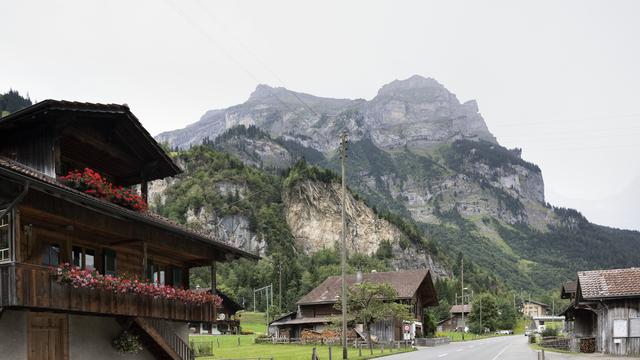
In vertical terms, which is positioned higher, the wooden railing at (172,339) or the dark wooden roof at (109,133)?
the dark wooden roof at (109,133)

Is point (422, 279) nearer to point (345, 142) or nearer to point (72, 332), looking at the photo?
point (345, 142)

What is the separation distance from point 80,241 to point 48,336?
3173 mm

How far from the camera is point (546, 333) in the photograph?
249ft

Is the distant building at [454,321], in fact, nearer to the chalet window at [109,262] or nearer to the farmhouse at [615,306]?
the farmhouse at [615,306]

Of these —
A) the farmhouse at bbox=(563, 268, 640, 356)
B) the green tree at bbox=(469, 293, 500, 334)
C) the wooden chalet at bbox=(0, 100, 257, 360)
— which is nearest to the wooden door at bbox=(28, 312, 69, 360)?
the wooden chalet at bbox=(0, 100, 257, 360)

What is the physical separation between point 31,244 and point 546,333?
6972 cm

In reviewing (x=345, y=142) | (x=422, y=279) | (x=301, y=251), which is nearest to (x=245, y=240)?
(x=301, y=251)

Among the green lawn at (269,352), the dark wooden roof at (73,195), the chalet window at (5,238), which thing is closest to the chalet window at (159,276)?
the dark wooden roof at (73,195)

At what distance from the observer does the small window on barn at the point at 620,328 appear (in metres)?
38.1

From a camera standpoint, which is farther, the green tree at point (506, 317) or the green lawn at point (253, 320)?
the green tree at point (506, 317)

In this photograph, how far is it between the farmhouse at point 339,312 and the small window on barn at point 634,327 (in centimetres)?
3301

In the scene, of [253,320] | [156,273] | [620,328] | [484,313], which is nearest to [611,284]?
[620,328]

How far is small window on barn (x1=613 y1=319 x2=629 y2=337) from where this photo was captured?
38.1 m

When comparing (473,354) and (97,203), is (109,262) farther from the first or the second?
(473,354)
